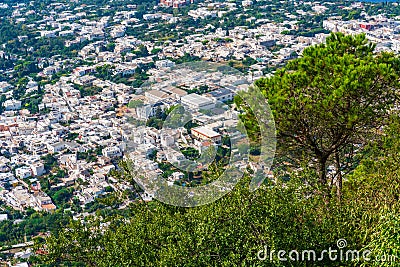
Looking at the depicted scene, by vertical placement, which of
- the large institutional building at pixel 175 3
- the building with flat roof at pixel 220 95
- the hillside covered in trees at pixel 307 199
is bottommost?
the large institutional building at pixel 175 3

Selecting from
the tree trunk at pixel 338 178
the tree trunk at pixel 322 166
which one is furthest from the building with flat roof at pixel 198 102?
the tree trunk at pixel 322 166

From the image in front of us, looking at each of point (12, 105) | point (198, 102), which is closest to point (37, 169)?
point (198, 102)

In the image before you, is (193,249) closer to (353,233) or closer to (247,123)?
(353,233)


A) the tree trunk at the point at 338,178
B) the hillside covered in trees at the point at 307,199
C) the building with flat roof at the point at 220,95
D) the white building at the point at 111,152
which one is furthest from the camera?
the white building at the point at 111,152

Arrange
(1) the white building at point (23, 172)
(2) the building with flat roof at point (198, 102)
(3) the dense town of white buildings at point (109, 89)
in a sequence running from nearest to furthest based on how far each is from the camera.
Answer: (2) the building with flat roof at point (198, 102) → (3) the dense town of white buildings at point (109, 89) → (1) the white building at point (23, 172)

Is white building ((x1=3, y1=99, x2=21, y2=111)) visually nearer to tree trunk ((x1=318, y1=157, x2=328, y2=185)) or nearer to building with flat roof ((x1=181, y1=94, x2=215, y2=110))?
building with flat roof ((x1=181, y1=94, x2=215, y2=110))

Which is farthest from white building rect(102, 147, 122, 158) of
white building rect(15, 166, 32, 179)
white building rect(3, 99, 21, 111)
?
white building rect(3, 99, 21, 111)

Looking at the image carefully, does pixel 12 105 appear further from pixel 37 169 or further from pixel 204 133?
pixel 204 133

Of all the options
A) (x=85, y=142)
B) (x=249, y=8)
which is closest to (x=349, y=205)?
(x=85, y=142)

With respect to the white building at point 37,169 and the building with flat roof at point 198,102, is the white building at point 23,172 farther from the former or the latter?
the building with flat roof at point 198,102
